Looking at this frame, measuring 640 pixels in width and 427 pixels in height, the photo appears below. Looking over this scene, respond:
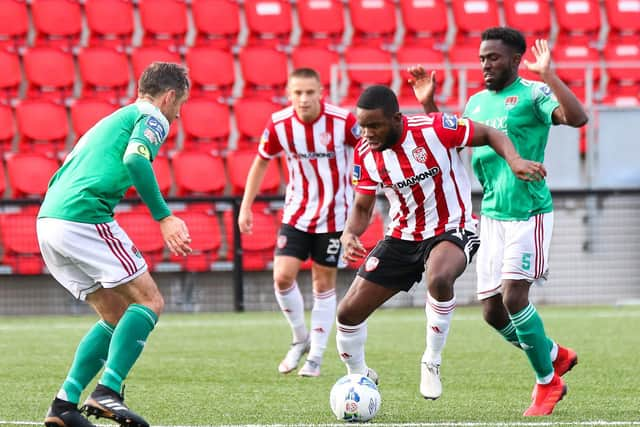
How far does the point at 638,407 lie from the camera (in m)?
6.43

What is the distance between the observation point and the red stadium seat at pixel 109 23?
16109 mm

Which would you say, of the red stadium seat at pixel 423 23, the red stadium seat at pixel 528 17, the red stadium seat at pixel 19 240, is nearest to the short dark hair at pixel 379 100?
the red stadium seat at pixel 19 240

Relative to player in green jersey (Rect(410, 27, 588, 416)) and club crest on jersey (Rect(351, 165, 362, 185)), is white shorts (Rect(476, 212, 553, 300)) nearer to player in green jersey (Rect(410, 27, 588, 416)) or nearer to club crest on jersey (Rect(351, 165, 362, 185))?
player in green jersey (Rect(410, 27, 588, 416))

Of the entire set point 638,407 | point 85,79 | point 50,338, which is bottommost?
point 50,338

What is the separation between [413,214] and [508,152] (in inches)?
29.6

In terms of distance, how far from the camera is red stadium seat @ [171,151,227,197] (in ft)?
47.7

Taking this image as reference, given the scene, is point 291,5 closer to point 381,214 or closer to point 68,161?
point 381,214

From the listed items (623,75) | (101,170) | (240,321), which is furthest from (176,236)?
(623,75)

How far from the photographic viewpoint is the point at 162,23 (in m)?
16.3

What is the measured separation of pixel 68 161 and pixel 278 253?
344cm

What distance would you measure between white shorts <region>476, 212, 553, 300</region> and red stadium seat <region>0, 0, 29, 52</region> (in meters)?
10.2

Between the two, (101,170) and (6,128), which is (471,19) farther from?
(101,170)

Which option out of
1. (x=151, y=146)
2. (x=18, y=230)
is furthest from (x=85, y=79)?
(x=151, y=146)

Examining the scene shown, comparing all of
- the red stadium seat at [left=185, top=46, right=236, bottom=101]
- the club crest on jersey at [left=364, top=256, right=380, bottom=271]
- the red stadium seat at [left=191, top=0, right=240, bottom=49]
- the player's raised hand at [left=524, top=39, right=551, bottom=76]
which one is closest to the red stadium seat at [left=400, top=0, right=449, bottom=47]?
the red stadium seat at [left=191, top=0, right=240, bottom=49]
